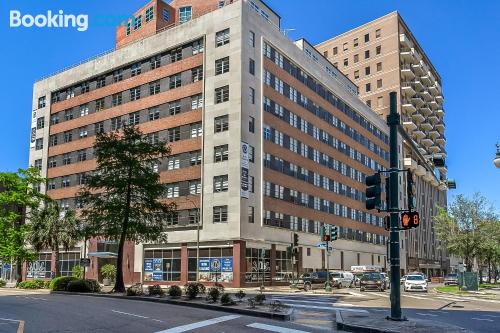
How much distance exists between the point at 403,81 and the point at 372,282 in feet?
240

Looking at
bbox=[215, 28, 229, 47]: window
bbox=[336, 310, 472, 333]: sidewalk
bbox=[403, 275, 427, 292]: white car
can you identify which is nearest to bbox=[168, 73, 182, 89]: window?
bbox=[215, 28, 229, 47]: window

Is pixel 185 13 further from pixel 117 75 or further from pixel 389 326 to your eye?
pixel 389 326

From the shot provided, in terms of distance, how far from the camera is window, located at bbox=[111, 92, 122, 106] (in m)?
70.1

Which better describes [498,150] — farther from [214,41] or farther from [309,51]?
[309,51]

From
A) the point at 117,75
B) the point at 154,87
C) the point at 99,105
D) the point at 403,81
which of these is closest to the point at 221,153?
the point at 154,87

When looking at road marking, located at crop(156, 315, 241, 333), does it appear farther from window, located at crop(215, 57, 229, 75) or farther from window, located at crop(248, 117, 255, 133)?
window, located at crop(215, 57, 229, 75)

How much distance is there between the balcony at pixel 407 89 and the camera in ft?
357

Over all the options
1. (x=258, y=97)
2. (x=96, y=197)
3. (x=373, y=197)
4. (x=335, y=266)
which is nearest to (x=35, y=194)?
(x=96, y=197)

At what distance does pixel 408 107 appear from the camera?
110 meters

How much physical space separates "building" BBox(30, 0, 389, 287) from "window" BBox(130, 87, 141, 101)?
15cm

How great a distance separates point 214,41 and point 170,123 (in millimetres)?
10616

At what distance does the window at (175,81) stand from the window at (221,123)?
8318 millimetres

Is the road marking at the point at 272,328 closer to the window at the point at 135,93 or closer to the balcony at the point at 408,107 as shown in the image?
the window at the point at 135,93

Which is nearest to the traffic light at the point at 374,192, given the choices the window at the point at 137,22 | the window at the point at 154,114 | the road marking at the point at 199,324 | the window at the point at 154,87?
the road marking at the point at 199,324
